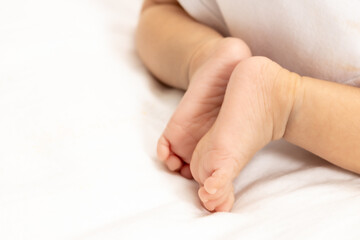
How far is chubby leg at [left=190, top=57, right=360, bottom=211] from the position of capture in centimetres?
64

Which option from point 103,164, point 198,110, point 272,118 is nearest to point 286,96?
point 272,118

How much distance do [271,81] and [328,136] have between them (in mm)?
115

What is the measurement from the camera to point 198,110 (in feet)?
2.37

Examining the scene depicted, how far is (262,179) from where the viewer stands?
28.0 inches

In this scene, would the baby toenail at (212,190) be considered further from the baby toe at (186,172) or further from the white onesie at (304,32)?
the white onesie at (304,32)

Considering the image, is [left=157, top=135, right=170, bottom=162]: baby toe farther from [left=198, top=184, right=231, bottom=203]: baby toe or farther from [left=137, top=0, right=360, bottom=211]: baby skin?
[left=198, top=184, right=231, bottom=203]: baby toe

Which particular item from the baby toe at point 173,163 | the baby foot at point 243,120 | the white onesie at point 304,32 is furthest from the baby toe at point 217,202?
the white onesie at point 304,32

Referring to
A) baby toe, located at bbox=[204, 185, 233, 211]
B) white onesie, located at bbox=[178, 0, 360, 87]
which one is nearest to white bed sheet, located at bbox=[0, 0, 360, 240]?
baby toe, located at bbox=[204, 185, 233, 211]

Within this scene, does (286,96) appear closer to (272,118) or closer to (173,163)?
(272,118)

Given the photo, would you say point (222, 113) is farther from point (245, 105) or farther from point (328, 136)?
point (328, 136)

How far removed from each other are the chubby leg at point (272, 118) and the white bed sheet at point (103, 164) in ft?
0.16

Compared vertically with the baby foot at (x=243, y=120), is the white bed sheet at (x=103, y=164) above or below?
below

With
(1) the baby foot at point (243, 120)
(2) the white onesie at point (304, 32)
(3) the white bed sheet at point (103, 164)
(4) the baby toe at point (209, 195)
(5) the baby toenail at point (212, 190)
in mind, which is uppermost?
(2) the white onesie at point (304, 32)

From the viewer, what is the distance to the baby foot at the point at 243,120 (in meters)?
0.63
